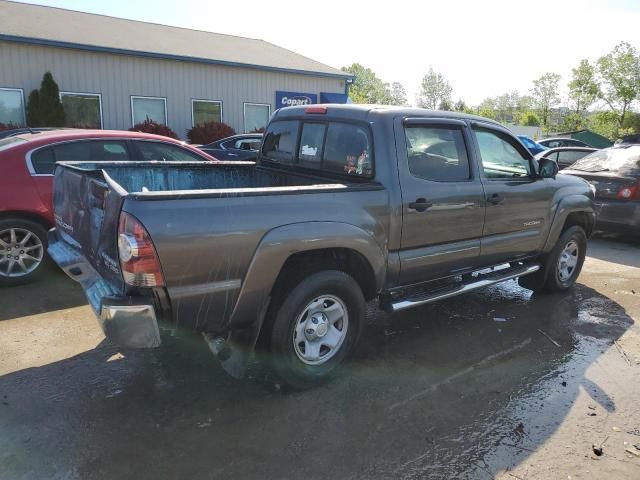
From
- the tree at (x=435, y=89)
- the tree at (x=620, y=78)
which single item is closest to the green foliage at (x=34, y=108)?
the tree at (x=620, y=78)

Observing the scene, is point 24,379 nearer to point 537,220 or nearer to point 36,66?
point 537,220

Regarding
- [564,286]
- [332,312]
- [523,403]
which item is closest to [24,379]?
[332,312]

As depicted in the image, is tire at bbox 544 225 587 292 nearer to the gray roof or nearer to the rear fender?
the rear fender

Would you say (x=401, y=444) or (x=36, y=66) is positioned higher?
(x=36, y=66)

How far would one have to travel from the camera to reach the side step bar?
13.3 feet

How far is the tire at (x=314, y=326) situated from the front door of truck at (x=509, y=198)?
1.64 metres

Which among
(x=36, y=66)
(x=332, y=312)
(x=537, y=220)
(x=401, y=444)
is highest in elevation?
(x=36, y=66)

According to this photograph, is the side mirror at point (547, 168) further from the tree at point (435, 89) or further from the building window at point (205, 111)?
Result: the tree at point (435, 89)

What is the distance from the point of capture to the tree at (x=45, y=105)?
46.4 ft

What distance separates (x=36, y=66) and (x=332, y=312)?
14.4 meters

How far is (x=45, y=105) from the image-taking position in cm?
1418

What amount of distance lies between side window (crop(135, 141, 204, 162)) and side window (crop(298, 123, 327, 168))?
232cm

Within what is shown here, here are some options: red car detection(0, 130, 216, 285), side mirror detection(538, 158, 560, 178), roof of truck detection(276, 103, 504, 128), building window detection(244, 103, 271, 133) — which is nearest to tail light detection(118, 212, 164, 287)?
roof of truck detection(276, 103, 504, 128)

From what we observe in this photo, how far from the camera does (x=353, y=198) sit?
361 cm
